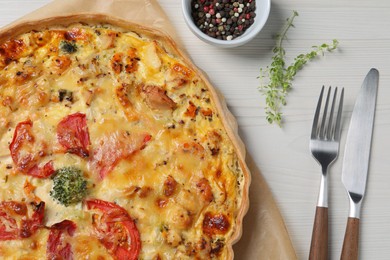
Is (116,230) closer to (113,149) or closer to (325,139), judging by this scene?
(113,149)

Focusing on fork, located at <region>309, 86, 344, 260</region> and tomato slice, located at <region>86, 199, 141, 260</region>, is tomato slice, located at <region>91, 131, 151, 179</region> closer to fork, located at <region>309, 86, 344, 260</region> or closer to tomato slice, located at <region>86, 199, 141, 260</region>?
tomato slice, located at <region>86, 199, 141, 260</region>

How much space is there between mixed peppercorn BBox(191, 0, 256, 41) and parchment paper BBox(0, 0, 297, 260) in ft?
0.73

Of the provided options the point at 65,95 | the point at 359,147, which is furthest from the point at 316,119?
the point at 65,95

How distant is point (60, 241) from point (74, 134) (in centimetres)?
60

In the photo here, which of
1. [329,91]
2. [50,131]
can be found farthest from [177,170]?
[329,91]

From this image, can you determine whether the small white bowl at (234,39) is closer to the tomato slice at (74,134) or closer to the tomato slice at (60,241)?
the tomato slice at (74,134)

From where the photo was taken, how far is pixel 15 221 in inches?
125

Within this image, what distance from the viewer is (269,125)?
3.97 meters

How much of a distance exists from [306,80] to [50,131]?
179 centimetres

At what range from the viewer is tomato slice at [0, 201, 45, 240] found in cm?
316

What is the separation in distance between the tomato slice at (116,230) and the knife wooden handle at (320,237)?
1.17 metres

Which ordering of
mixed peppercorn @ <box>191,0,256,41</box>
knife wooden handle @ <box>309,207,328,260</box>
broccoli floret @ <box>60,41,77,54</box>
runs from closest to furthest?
broccoli floret @ <box>60,41,77,54</box>
knife wooden handle @ <box>309,207,328,260</box>
mixed peppercorn @ <box>191,0,256,41</box>

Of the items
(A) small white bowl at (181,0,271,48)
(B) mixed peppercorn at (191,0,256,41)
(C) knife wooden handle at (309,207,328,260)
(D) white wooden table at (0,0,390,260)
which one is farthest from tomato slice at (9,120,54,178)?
(C) knife wooden handle at (309,207,328,260)

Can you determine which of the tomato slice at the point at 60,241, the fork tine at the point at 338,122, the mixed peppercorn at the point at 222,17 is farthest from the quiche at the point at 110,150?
the fork tine at the point at 338,122
